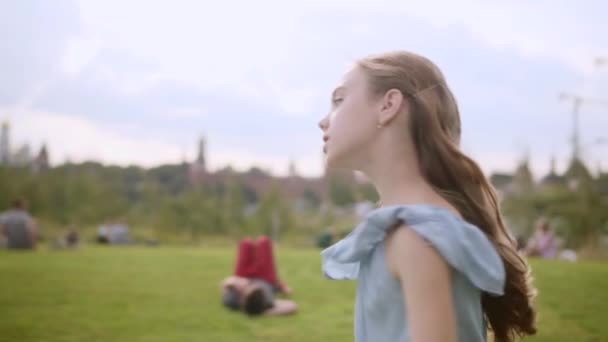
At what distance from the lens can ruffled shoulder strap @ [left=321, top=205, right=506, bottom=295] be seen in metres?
1.18

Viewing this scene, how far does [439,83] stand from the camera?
4.67 ft

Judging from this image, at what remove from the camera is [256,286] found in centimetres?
536

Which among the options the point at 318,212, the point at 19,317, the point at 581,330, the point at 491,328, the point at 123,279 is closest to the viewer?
the point at 491,328

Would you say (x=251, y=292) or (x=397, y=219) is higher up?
(x=397, y=219)

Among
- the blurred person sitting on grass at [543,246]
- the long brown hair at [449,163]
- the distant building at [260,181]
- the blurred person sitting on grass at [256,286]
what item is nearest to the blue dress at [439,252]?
the long brown hair at [449,163]

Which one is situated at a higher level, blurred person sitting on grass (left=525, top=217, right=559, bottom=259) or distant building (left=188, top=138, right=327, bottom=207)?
distant building (left=188, top=138, right=327, bottom=207)

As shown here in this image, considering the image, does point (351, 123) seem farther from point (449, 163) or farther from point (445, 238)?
point (445, 238)

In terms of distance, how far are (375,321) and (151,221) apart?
817 inches

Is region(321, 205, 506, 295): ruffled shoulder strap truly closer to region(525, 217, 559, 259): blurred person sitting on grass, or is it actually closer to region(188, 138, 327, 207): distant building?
region(525, 217, 559, 259): blurred person sitting on grass

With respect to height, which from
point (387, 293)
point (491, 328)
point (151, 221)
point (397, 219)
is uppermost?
point (397, 219)

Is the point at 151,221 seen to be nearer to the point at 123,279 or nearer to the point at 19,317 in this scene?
the point at 123,279

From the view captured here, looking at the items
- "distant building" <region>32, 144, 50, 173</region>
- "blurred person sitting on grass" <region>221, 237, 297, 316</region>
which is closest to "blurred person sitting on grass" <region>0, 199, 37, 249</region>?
"blurred person sitting on grass" <region>221, 237, 297, 316</region>

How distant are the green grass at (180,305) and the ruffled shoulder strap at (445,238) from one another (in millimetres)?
3132

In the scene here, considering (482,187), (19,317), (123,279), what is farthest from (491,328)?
(123,279)
